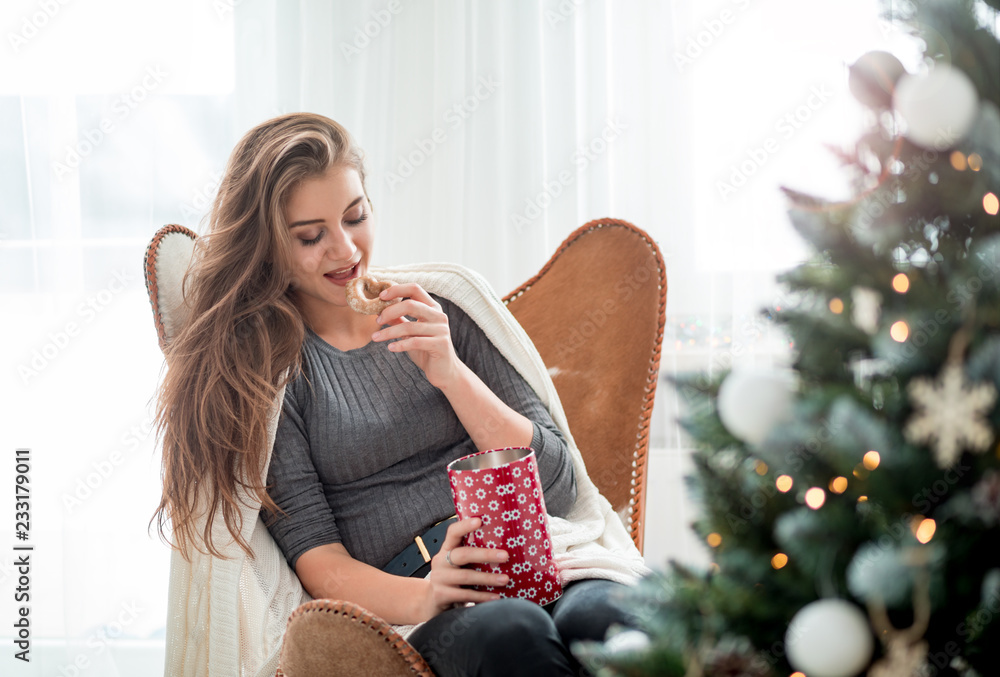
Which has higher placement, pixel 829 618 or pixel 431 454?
pixel 829 618

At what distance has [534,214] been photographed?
208 centimetres

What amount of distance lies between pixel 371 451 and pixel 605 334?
518mm

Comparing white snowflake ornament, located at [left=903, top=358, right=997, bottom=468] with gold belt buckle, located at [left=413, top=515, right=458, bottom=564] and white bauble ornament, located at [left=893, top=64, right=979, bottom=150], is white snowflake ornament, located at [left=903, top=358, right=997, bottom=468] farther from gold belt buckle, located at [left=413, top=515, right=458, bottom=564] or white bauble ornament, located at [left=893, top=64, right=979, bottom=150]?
gold belt buckle, located at [left=413, top=515, right=458, bottom=564]

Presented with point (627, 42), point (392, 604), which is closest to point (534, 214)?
point (627, 42)

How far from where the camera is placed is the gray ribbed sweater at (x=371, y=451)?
117 cm

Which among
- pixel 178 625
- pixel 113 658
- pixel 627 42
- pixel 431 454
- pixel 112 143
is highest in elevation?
pixel 627 42

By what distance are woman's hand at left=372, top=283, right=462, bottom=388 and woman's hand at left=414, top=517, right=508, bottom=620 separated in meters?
0.34

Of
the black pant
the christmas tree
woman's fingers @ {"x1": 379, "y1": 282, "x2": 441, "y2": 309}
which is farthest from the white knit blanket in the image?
the christmas tree

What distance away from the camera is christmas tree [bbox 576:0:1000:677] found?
0.47m

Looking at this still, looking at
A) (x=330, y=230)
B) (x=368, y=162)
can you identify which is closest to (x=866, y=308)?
(x=330, y=230)

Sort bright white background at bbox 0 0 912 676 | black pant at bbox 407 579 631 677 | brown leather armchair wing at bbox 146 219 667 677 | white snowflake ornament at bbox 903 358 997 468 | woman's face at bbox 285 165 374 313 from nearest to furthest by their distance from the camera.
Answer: white snowflake ornament at bbox 903 358 997 468 < black pant at bbox 407 579 631 677 < woman's face at bbox 285 165 374 313 < brown leather armchair wing at bbox 146 219 667 677 < bright white background at bbox 0 0 912 676

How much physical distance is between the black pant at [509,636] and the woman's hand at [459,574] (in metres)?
0.02

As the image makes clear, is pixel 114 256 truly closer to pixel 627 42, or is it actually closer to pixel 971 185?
pixel 627 42

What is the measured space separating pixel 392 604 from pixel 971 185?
865mm
